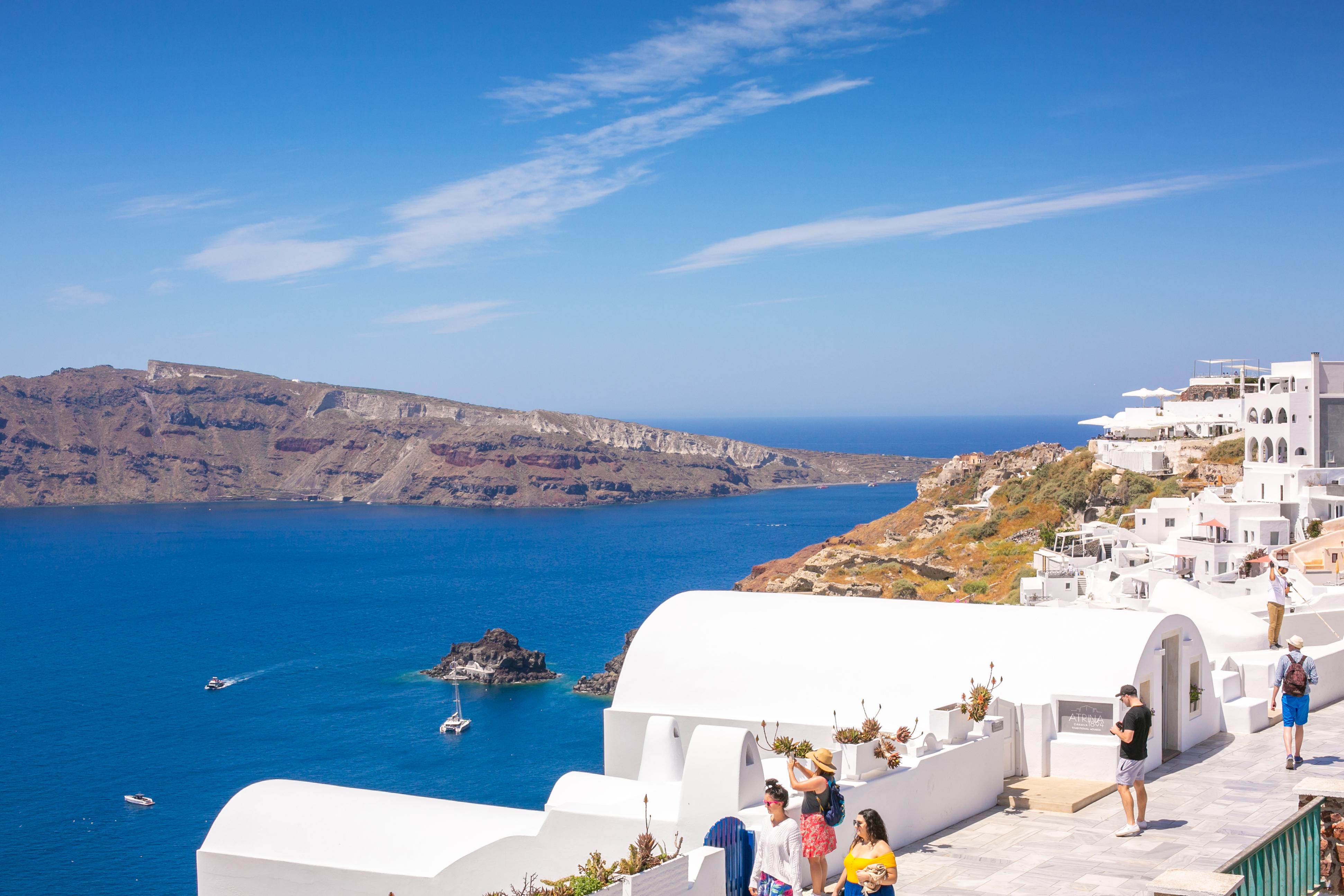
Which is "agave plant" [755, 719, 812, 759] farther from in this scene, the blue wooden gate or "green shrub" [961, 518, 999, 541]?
"green shrub" [961, 518, 999, 541]

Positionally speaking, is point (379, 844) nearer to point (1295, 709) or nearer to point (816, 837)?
point (816, 837)

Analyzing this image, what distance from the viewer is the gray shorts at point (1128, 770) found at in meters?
8.73

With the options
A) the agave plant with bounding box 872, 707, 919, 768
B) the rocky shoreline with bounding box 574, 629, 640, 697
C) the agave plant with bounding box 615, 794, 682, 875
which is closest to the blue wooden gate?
the agave plant with bounding box 615, 794, 682, 875

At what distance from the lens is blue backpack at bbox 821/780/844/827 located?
7.15 metres

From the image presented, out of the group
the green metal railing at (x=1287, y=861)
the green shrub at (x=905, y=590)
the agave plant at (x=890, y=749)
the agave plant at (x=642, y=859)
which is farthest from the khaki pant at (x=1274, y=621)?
the green shrub at (x=905, y=590)

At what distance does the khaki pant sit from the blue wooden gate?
33.9ft

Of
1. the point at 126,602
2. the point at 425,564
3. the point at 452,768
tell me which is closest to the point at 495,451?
the point at 425,564

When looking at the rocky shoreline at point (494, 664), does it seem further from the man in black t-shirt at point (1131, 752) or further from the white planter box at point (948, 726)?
the man in black t-shirt at point (1131, 752)

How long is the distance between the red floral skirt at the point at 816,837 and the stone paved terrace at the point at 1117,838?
4.17 feet

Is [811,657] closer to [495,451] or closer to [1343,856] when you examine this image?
[1343,856]

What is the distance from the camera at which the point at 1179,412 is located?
60375 millimetres

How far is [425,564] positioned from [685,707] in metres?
109

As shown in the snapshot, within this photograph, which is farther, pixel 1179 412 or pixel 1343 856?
pixel 1179 412

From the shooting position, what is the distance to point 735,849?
24.4ft
